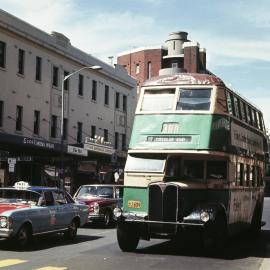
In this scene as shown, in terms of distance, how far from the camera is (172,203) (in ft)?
41.9

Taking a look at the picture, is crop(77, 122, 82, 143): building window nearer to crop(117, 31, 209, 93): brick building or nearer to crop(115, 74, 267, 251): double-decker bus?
crop(115, 74, 267, 251): double-decker bus

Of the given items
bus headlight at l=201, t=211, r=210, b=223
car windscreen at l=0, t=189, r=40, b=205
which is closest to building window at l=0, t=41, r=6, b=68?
car windscreen at l=0, t=189, r=40, b=205

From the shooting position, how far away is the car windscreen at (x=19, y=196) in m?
14.3

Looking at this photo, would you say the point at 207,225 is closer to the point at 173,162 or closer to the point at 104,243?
the point at 173,162

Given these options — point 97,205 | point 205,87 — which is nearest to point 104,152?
point 97,205

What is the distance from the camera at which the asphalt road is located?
11.3 m

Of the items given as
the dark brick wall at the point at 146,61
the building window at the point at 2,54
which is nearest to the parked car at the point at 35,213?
the building window at the point at 2,54

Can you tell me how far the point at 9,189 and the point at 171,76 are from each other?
5196 millimetres

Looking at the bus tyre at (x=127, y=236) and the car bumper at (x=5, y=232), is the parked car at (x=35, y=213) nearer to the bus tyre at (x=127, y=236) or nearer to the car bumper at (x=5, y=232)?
the car bumper at (x=5, y=232)

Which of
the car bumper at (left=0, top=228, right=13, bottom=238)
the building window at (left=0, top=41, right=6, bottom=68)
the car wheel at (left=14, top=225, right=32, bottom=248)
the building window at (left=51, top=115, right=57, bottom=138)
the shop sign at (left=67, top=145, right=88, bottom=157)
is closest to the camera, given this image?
the car bumper at (left=0, top=228, right=13, bottom=238)

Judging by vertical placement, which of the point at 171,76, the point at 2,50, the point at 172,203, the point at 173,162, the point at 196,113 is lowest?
the point at 172,203

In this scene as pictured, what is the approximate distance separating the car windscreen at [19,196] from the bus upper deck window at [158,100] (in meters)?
3.64

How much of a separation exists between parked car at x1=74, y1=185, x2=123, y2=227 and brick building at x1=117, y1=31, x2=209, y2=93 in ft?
159

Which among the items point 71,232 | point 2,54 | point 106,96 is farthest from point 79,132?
point 71,232
